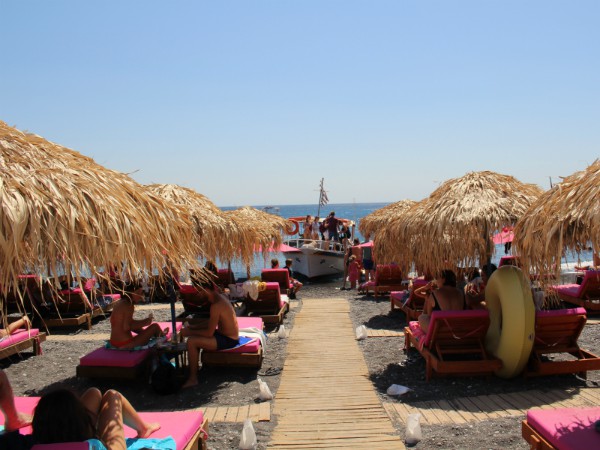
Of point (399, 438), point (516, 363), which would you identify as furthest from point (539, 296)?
point (399, 438)

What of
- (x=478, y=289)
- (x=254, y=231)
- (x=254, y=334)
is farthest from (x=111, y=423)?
(x=478, y=289)

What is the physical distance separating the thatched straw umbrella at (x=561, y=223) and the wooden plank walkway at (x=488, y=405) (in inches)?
56.3

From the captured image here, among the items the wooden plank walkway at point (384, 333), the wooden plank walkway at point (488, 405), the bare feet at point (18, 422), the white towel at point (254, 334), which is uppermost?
the white towel at point (254, 334)

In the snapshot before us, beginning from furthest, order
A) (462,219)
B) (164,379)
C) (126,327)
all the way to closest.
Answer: (462,219), (126,327), (164,379)

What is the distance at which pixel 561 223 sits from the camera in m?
4.40

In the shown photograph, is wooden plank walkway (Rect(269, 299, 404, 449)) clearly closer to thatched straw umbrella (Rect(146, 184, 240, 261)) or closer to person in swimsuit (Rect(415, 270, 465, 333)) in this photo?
person in swimsuit (Rect(415, 270, 465, 333))

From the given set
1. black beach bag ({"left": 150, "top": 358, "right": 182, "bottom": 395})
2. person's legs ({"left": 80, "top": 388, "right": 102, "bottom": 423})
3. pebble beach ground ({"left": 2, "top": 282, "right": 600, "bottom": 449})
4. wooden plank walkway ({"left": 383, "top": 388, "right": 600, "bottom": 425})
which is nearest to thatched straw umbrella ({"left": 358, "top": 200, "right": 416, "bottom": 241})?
pebble beach ground ({"left": 2, "top": 282, "right": 600, "bottom": 449})

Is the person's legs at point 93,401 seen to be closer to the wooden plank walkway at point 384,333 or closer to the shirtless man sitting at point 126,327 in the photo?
the shirtless man sitting at point 126,327

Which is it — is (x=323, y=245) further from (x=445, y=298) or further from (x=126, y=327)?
(x=126, y=327)

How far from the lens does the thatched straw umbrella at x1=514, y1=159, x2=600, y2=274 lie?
398 cm

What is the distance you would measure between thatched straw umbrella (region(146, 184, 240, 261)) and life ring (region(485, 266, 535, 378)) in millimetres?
4362

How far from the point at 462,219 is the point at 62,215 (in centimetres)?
525

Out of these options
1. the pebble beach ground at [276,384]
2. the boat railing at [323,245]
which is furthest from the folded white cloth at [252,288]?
the boat railing at [323,245]

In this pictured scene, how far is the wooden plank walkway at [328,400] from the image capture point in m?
4.58
